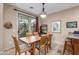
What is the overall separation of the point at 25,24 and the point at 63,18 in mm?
690

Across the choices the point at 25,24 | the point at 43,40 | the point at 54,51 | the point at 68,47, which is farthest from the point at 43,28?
the point at 68,47

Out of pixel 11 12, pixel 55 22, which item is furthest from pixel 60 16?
pixel 11 12

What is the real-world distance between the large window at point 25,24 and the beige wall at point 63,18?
0.20 metres

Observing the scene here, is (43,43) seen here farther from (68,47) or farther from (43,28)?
(68,47)

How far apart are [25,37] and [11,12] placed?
1.62ft

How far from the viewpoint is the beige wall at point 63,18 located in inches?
67.7

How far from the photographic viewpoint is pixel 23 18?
181cm

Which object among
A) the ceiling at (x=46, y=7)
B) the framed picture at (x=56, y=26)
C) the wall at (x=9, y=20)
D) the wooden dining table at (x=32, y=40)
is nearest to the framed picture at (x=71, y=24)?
the framed picture at (x=56, y=26)

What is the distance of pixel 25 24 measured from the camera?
1816mm

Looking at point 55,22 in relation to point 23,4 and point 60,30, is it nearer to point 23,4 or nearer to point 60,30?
point 60,30

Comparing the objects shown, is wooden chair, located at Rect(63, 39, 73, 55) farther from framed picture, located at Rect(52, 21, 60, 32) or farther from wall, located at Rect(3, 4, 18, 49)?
wall, located at Rect(3, 4, 18, 49)

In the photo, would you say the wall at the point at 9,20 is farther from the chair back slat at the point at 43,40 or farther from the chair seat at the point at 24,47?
the chair back slat at the point at 43,40
